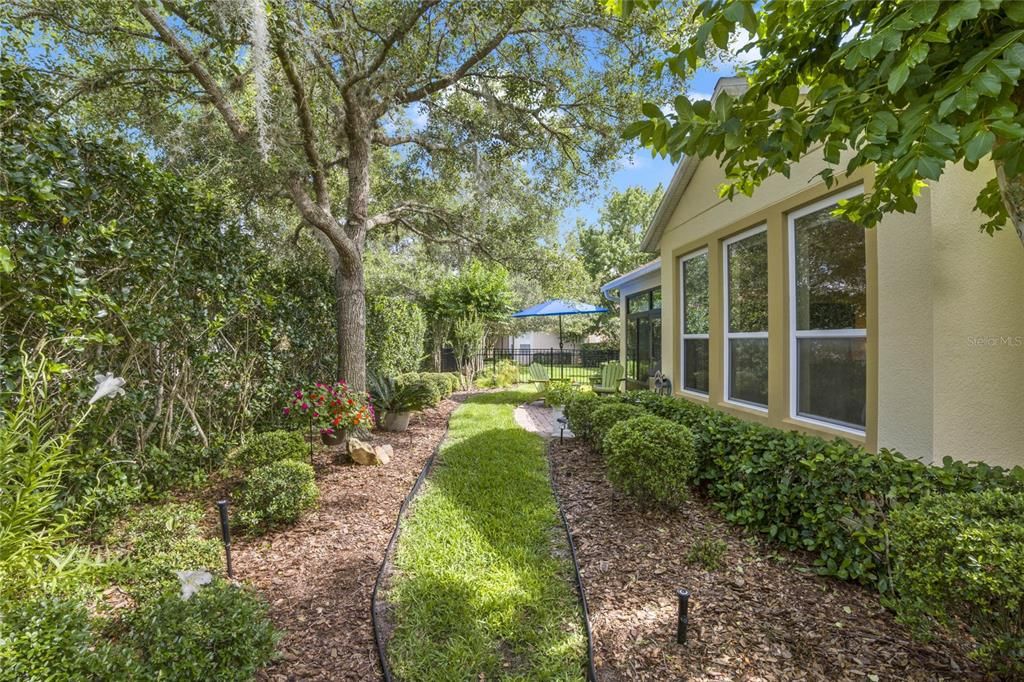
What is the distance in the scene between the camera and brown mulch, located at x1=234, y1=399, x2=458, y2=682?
2191 mm

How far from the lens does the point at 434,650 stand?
220 cm

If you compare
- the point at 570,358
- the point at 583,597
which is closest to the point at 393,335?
the point at 583,597

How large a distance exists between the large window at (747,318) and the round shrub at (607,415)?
3.99ft

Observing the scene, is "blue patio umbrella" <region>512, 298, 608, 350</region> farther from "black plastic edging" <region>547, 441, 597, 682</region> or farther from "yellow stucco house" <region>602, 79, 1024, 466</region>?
"black plastic edging" <region>547, 441, 597, 682</region>

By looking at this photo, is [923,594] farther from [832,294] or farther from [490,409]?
[490,409]

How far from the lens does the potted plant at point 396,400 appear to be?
6566mm

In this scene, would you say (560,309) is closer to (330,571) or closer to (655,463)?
(655,463)

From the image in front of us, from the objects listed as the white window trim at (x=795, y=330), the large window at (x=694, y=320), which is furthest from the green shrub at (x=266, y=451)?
the large window at (x=694, y=320)

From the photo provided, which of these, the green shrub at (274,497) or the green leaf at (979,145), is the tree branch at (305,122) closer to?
the green shrub at (274,497)

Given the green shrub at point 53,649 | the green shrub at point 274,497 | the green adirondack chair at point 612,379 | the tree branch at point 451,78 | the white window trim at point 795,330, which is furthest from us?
the green adirondack chair at point 612,379

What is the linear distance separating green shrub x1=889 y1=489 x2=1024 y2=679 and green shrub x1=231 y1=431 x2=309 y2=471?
4505 millimetres

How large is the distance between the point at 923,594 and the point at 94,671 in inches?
129

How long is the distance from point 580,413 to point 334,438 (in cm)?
326

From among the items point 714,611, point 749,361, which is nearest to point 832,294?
point 749,361
